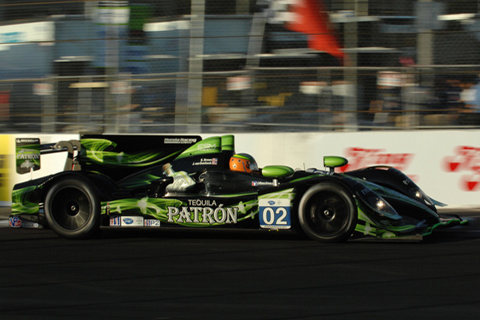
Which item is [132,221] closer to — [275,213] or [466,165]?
[275,213]

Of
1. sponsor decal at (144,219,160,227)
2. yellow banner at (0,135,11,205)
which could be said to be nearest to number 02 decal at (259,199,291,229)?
sponsor decal at (144,219,160,227)

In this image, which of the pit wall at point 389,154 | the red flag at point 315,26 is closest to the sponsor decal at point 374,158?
the pit wall at point 389,154

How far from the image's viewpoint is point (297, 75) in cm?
999

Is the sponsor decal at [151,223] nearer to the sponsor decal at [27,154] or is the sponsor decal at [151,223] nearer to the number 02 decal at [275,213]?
the number 02 decal at [275,213]

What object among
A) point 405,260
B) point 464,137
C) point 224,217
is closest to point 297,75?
point 464,137

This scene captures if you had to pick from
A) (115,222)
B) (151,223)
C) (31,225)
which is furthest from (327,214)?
(31,225)

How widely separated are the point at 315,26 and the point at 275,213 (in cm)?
518

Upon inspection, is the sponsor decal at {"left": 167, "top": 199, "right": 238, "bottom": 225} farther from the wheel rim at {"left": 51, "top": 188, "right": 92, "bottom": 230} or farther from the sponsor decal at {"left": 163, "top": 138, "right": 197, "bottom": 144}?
the sponsor decal at {"left": 163, "top": 138, "right": 197, "bottom": 144}

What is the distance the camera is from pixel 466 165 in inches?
344

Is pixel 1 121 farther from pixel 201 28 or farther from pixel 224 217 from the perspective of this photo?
pixel 224 217

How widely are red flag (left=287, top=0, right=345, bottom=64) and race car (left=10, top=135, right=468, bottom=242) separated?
3.45m

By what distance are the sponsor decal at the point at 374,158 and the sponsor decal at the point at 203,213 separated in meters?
3.52

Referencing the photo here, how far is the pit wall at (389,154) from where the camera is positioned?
8.78m

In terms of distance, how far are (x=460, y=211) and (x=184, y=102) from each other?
4445mm
